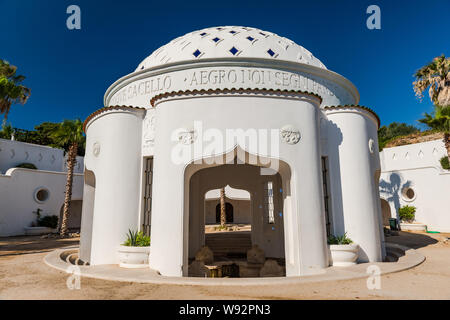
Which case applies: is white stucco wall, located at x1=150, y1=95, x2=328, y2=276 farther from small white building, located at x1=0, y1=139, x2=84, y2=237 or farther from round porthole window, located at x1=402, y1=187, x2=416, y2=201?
round porthole window, located at x1=402, y1=187, x2=416, y2=201

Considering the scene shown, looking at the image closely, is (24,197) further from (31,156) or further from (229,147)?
(229,147)

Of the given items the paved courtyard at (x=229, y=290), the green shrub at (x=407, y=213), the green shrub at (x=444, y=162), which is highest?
the green shrub at (x=444, y=162)

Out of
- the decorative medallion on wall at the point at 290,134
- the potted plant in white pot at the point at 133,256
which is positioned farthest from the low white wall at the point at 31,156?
the decorative medallion on wall at the point at 290,134

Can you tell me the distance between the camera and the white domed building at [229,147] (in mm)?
8461

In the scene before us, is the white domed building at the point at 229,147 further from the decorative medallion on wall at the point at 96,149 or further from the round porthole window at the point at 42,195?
the round porthole window at the point at 42,195

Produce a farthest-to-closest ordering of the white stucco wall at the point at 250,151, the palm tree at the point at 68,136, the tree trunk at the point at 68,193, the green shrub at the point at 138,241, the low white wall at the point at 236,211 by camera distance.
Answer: the low white wall at the point at 236,211
the tree trunk at the point at 68,193
the palm tree at the point at 68,136
the green shrub at the point at 138,241
the white stucco wall at the point at 250,151

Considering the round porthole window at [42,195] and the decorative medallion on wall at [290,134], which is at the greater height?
the decorative medallion on wall at [290,134]

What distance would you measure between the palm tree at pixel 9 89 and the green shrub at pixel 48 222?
8.13 metres

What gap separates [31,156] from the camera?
2589 cm

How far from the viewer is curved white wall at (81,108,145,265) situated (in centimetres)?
942

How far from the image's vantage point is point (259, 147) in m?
8.60

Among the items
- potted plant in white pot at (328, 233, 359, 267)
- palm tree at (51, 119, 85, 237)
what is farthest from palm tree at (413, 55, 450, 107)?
palm tree at (51, 119, 85, 237)
